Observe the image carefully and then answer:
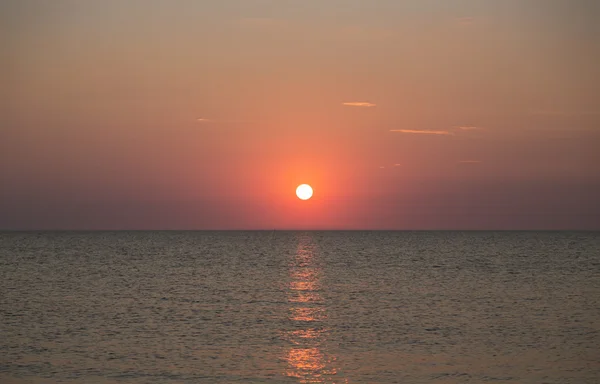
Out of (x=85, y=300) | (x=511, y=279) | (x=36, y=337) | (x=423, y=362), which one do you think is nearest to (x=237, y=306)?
(x=85, y=300)

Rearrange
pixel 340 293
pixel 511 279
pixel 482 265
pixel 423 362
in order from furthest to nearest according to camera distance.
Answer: pixel 482 265
pixel 511 279
pixel 340 293
pixel 423 362

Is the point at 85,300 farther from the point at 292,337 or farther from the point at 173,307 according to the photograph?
the point at 292,337

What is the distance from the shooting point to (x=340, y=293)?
6475 centimetres

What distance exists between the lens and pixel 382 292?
215 ft

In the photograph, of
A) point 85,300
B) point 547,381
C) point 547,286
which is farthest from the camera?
point 547,286

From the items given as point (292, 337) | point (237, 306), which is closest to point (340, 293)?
point (237, 306)

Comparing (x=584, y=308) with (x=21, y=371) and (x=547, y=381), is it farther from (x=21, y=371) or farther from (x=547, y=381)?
(x=21, y=371)

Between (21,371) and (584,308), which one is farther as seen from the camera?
(584,308)

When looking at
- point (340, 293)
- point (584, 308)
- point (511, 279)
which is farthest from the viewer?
point (511, 279)

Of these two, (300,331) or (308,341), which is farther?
(300,331)

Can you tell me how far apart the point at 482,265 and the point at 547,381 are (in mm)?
78880

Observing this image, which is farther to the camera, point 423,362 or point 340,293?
point 340,293

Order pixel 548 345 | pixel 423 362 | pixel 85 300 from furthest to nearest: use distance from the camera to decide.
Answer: pixel 85 300 → pixel 548 345 → pixel 423 362

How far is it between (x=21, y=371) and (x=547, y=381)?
840 inches
